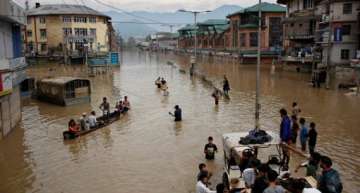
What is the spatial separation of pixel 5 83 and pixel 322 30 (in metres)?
41.6

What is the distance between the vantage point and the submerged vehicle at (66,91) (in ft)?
102

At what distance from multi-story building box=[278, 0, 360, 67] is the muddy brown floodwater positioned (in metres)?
12.9

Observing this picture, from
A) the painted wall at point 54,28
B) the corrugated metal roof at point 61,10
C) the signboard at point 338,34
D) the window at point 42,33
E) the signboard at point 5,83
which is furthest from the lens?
the window at point 42,33

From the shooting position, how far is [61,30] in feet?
281

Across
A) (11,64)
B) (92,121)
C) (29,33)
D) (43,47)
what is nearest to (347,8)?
(92,121)

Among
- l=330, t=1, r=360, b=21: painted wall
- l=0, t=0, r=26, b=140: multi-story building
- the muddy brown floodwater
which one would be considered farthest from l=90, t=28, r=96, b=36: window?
l=0, t=0, r=26, b=140: multi-story building

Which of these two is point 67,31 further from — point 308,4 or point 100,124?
point 100,124

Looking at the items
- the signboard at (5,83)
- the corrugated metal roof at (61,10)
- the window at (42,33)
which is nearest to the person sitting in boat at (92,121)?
the signboard at (5,83)

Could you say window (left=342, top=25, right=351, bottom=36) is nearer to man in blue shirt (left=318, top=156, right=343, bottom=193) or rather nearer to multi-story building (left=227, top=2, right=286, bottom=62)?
multi-story building (left=227, top=2, right=286, bottom=62)

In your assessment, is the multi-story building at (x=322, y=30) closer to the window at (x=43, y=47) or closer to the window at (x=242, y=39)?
the window at (x=242, y=39)

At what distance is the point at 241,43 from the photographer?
82625 millimetres

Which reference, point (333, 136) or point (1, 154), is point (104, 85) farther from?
point (333, 136)

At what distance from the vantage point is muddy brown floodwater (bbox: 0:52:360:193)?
14.8 m

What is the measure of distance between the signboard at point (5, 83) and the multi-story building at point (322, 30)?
33223 millimetres
